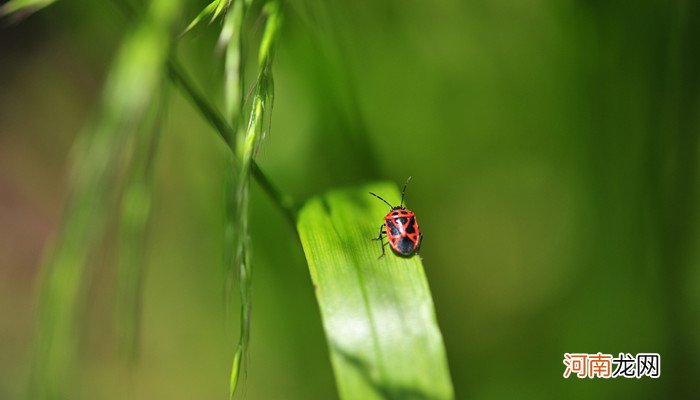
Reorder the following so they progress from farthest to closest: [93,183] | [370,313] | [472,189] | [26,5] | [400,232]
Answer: [472,189] → [400,232] → [370,313] → [26,5] → [93,183]

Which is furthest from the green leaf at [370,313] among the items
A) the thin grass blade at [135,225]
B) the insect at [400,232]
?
the thin grass blade at [135,225]

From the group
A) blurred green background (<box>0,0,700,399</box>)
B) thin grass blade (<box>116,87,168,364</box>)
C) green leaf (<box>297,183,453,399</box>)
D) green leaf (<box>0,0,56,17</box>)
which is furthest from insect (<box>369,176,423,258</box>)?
green leaf (<box>0,0,56,17</box>)

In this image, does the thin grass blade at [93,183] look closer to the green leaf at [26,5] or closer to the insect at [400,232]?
the green leaf at [26,5]

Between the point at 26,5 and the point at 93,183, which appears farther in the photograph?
the point at 26,5

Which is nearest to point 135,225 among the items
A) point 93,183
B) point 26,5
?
point 93,183

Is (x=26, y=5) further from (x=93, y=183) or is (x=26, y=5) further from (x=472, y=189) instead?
(x=472, y=189)
